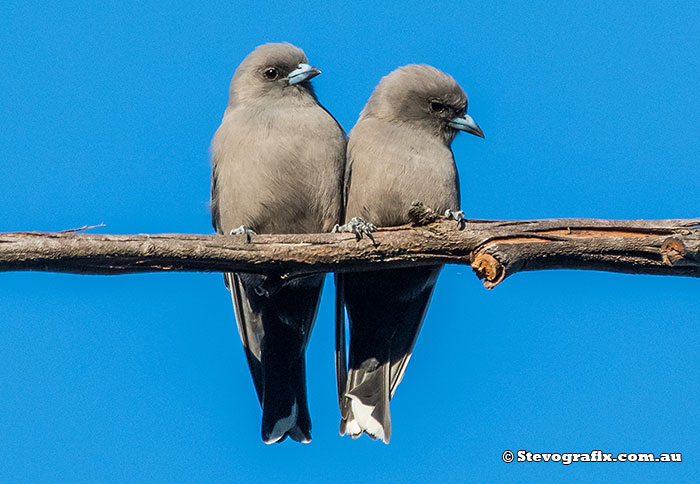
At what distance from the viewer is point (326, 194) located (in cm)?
825

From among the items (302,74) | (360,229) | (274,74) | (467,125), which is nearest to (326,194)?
(360,229)

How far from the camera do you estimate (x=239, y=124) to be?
845cm

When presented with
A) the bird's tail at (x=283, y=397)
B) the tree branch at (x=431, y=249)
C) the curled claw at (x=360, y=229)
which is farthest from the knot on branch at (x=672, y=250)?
the bird's tail at (x=283, y=397)

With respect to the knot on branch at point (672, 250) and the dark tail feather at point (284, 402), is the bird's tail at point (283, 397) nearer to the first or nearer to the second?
the dark tail feather at point (284, 402)

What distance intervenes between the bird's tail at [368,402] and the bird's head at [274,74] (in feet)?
8.50

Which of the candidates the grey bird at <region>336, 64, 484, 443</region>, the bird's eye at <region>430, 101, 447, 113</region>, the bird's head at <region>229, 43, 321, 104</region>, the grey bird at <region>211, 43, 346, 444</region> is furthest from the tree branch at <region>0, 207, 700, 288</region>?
the bird's head at <region>229, 43, 321, 104</region>

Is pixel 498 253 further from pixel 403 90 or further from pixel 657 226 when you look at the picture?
pixel 403 90

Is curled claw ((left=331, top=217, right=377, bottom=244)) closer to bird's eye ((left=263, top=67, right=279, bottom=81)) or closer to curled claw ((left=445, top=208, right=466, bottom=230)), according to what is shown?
curled claw ((left=445, top=208, right=466, bottom=230))

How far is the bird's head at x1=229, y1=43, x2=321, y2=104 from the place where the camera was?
8789 millimetres

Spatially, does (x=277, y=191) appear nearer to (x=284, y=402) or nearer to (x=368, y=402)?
(x=284, y=402)

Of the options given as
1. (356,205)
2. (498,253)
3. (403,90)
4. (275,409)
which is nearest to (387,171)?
(356,205)

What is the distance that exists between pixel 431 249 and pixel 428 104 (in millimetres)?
2136

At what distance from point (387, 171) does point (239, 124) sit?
1368 mm

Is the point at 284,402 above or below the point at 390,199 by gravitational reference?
below
